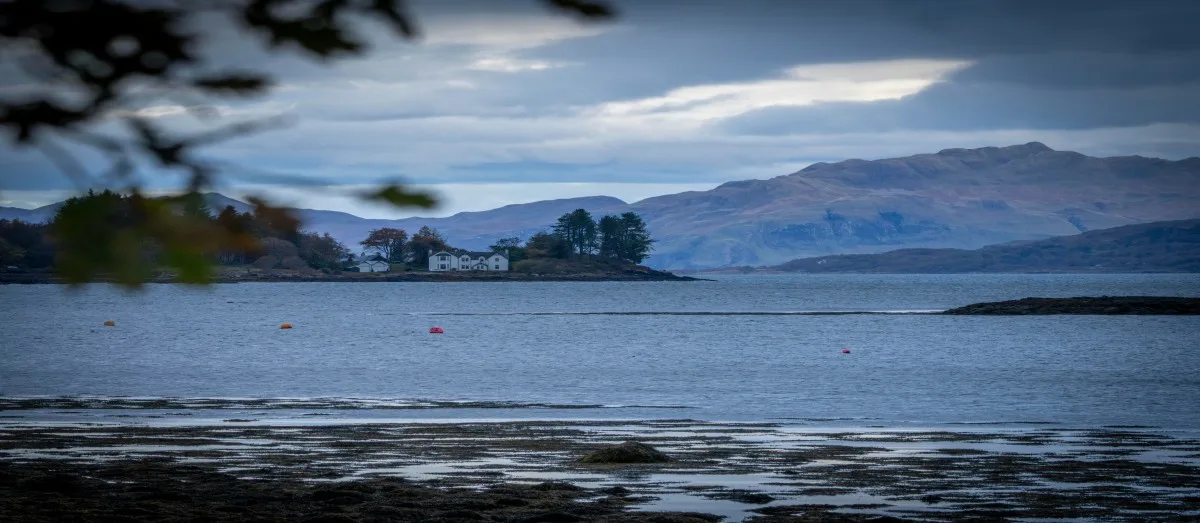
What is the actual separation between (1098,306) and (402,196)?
141965 millimetres

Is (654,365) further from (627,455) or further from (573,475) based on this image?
(573,475)

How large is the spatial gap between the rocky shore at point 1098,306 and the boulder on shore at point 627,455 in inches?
4691

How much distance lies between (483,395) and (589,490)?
1192 inches

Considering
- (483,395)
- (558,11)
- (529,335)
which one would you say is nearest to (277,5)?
(558,11)

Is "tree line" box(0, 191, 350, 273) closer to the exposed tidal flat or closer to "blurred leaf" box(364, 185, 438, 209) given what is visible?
the exposed tidal flat

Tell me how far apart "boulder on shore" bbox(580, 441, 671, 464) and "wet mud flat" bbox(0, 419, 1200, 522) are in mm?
291

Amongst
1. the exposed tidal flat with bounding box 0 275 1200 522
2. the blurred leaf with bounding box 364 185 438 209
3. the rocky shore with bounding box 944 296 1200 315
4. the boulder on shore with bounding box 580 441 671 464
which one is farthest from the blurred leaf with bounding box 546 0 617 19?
the rocky shore with bounding box 944 296 1200 315

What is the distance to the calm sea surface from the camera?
43.1 m

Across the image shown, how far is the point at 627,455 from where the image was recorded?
2273cm

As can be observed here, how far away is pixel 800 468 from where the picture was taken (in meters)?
22.6

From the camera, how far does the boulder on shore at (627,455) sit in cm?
2273

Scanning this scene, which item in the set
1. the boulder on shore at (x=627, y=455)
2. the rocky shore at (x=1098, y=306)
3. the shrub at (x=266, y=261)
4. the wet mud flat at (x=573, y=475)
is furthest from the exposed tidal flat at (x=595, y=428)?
the rocky shore at (x=1098, y=306)

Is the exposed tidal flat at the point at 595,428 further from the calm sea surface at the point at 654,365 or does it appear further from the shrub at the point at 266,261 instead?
the shrub at the point at 266,261

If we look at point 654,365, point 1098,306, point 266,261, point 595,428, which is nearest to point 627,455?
point 595,428
